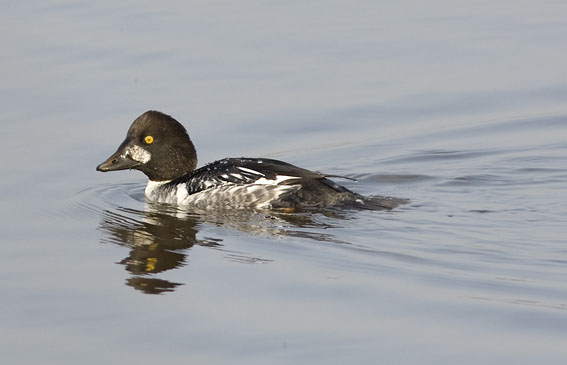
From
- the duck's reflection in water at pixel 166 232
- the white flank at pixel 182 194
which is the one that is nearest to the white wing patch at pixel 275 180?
the duck's reflection in water at pixel 166 232

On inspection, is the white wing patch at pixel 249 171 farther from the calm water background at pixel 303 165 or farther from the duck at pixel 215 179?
the calm water background at pixel 303 165

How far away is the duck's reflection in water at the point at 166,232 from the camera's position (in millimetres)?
8961

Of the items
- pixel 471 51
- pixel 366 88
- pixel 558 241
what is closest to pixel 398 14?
pixel 471 51

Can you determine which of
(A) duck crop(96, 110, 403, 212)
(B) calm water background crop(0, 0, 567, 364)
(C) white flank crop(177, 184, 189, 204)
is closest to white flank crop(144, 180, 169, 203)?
(A) duck crop(96, 110, 403, 212)

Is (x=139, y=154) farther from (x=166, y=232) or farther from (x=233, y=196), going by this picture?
(x=166, y=232)

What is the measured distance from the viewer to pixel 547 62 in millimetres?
15164

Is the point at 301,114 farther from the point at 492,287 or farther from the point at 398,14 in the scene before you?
the point at 492,287

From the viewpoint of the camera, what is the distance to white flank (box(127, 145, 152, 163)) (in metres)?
11.8

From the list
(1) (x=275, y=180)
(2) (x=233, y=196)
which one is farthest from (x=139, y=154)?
(1) (x=275, y=180)

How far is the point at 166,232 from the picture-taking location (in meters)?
10.3

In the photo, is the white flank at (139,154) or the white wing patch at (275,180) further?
the white flank at (139,154)

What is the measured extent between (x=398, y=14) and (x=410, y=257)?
30.0ft

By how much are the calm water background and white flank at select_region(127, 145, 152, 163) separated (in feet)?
1.50

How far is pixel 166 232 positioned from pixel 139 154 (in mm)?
1751
